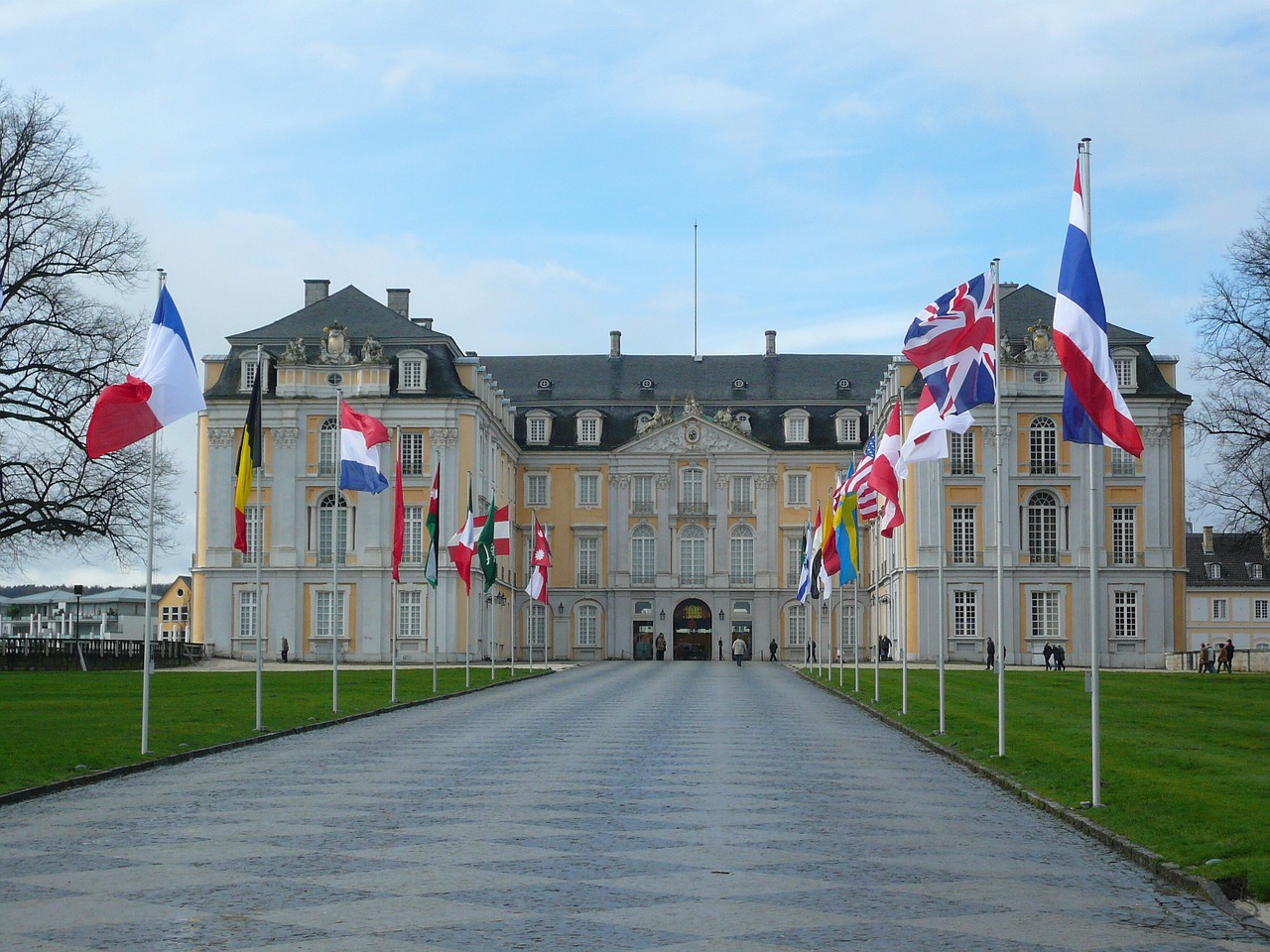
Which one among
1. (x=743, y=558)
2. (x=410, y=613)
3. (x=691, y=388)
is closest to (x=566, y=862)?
(x=410, y=613)

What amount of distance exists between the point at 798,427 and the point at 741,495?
16.6ft

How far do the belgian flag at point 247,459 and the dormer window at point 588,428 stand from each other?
6734cm

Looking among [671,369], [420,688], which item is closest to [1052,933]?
[420,688]

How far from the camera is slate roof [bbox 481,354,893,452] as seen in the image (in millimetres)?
96875

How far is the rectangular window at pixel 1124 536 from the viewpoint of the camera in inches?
3120

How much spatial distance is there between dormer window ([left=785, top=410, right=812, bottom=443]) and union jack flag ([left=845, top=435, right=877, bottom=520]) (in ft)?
182

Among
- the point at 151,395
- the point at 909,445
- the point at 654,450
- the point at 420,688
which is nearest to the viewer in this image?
the point at 151,395

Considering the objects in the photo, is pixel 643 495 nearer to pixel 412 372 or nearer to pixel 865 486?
pixel 412 372

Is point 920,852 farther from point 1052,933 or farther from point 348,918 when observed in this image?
point 348,918

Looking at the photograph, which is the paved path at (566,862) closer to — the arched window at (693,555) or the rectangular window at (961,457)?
the rectangular window at (961,457)

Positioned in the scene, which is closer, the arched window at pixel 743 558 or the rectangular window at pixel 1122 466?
the rectangular window at pixel 1122 466

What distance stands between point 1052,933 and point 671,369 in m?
91.9

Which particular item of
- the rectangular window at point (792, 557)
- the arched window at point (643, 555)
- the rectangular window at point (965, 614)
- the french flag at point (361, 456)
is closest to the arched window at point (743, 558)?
the rectangular window at point (792, 557)

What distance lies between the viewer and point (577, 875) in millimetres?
11914
